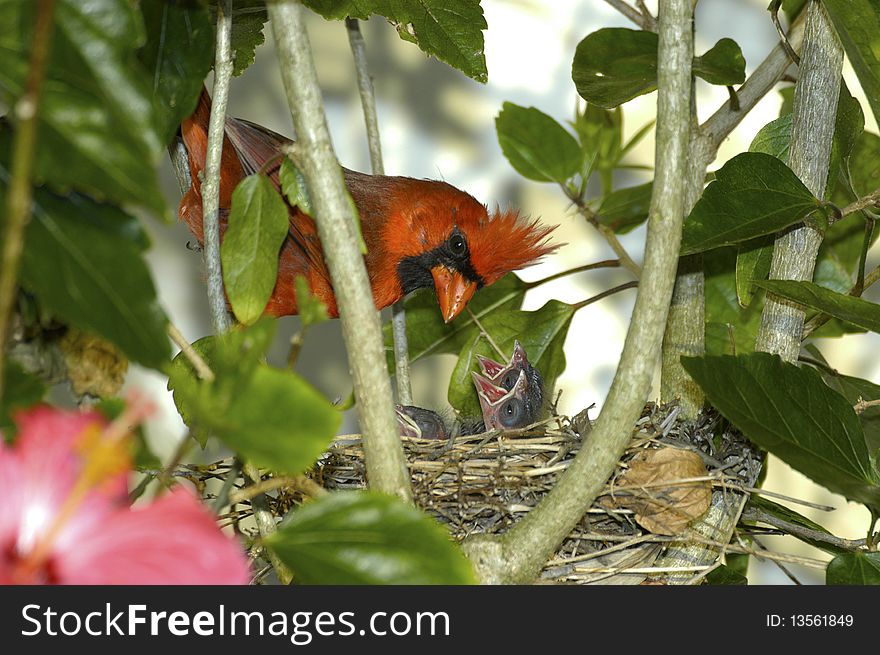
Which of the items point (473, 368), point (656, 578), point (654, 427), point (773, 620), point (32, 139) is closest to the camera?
point (32, 139)

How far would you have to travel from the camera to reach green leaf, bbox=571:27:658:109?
92 cm

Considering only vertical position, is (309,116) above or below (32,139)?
above

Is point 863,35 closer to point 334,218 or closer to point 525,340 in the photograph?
point 334,218

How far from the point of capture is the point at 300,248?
1.29 metres

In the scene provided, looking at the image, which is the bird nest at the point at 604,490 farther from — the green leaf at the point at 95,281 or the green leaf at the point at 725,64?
the green leaf at the point at 95,281

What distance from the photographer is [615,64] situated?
93cm

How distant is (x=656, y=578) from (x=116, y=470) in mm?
644

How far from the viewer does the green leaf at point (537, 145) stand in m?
1.25

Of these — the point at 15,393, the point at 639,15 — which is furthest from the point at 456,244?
the point at 15,393

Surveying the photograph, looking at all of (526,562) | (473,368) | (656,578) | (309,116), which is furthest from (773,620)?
(473,368)

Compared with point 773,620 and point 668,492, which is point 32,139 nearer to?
point 773,620

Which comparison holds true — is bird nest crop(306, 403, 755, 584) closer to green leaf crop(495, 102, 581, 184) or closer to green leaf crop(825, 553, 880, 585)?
green leaf crop(825, 553, 880, 585)

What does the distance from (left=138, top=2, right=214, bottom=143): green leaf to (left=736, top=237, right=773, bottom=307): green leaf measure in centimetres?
56

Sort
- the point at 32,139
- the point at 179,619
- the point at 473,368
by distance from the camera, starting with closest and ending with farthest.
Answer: the point at 32,139 < the point at 179,619 < the point at 473,368
